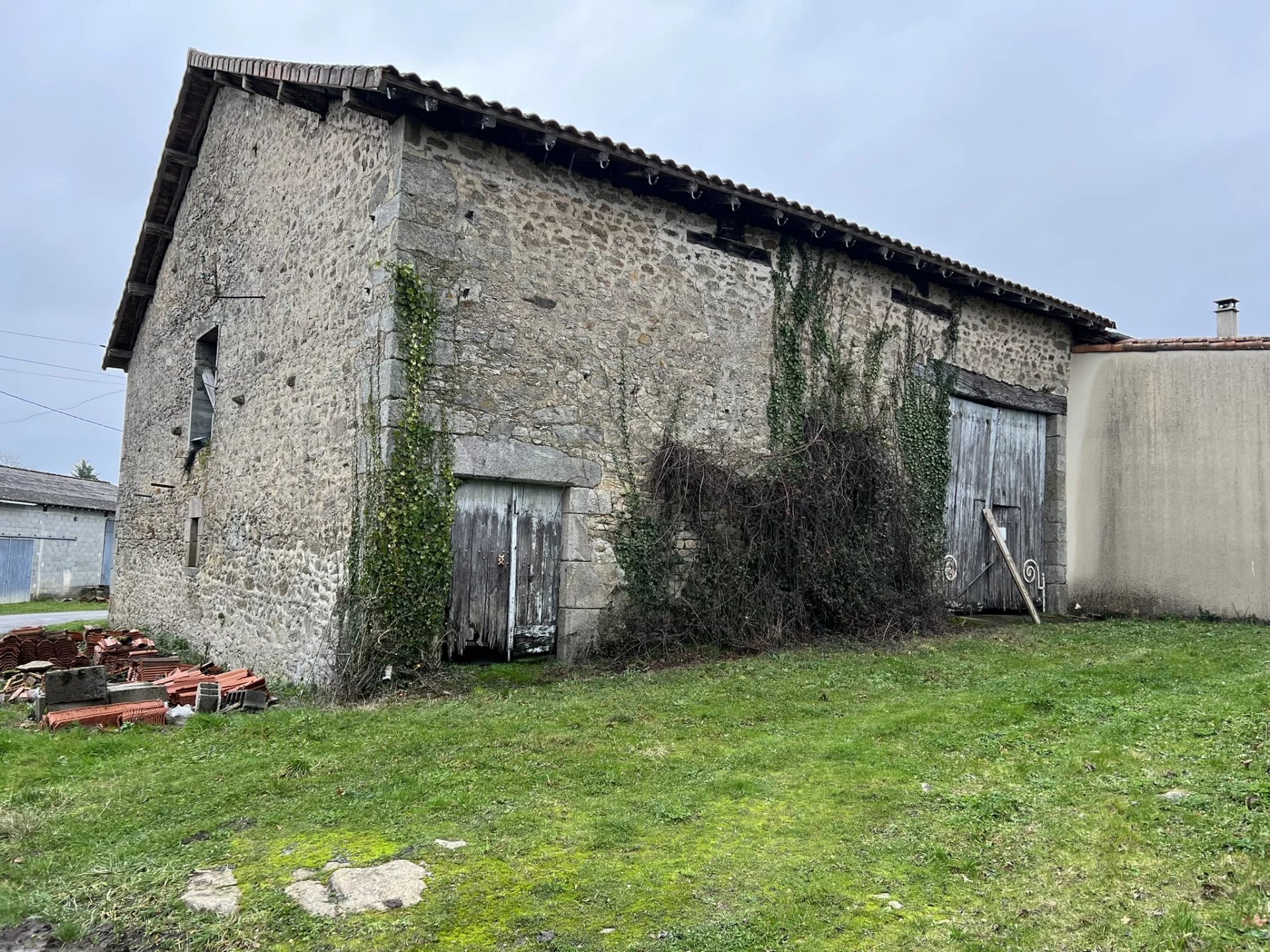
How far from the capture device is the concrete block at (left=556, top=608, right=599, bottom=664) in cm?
786

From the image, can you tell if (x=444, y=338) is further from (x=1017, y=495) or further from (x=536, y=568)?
(x=1017, y=495)

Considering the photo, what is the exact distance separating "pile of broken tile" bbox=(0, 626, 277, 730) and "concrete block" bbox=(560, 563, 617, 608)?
2.66 metres

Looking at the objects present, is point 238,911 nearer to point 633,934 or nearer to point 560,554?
point 633,934

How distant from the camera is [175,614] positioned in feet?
36.4

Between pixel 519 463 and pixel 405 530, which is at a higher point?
pixel 519 463

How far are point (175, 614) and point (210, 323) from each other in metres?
3.83

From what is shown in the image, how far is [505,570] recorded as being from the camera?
25.3 ft

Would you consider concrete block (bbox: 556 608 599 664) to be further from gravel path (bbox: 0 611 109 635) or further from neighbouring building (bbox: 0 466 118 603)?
neighbouring building (bbox: 0 466 118 603)

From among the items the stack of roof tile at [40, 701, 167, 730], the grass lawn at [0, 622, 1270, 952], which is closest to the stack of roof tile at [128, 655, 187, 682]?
the stack of roof tile at [40, 701, 167, 730]

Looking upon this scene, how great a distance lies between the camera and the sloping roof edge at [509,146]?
7113 mm

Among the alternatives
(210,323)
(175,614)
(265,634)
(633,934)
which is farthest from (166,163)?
(633,934)

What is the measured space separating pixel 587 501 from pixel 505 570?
1.02 m

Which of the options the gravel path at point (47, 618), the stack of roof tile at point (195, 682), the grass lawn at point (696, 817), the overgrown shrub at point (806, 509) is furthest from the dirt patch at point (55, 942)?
the gravel path at point (47, 618)

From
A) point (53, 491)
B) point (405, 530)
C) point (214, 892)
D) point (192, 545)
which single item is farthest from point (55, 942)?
point (53, 491)
